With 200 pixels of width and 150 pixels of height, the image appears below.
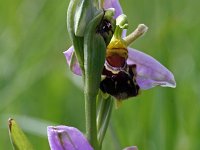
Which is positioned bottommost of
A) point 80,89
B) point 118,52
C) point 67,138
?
point 80,89

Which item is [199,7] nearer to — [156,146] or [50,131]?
[156,146]

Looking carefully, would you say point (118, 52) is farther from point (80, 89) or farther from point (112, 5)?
point (80, 89)

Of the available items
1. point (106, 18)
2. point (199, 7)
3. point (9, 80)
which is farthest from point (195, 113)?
point (199, 7)

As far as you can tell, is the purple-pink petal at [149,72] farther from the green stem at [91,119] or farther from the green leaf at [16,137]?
the green leaf at [16,137]

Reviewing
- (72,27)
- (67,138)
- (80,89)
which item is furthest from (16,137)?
(80,89)

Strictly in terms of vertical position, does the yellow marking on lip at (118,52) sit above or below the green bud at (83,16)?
below

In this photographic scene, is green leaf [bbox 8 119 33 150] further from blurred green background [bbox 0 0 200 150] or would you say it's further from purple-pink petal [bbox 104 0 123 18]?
blurred green background [bbox 0 0 200 150]

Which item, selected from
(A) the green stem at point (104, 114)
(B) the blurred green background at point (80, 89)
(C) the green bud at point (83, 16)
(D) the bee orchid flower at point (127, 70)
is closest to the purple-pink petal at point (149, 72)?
(D) the bee orchid flower at point (127, 70)
